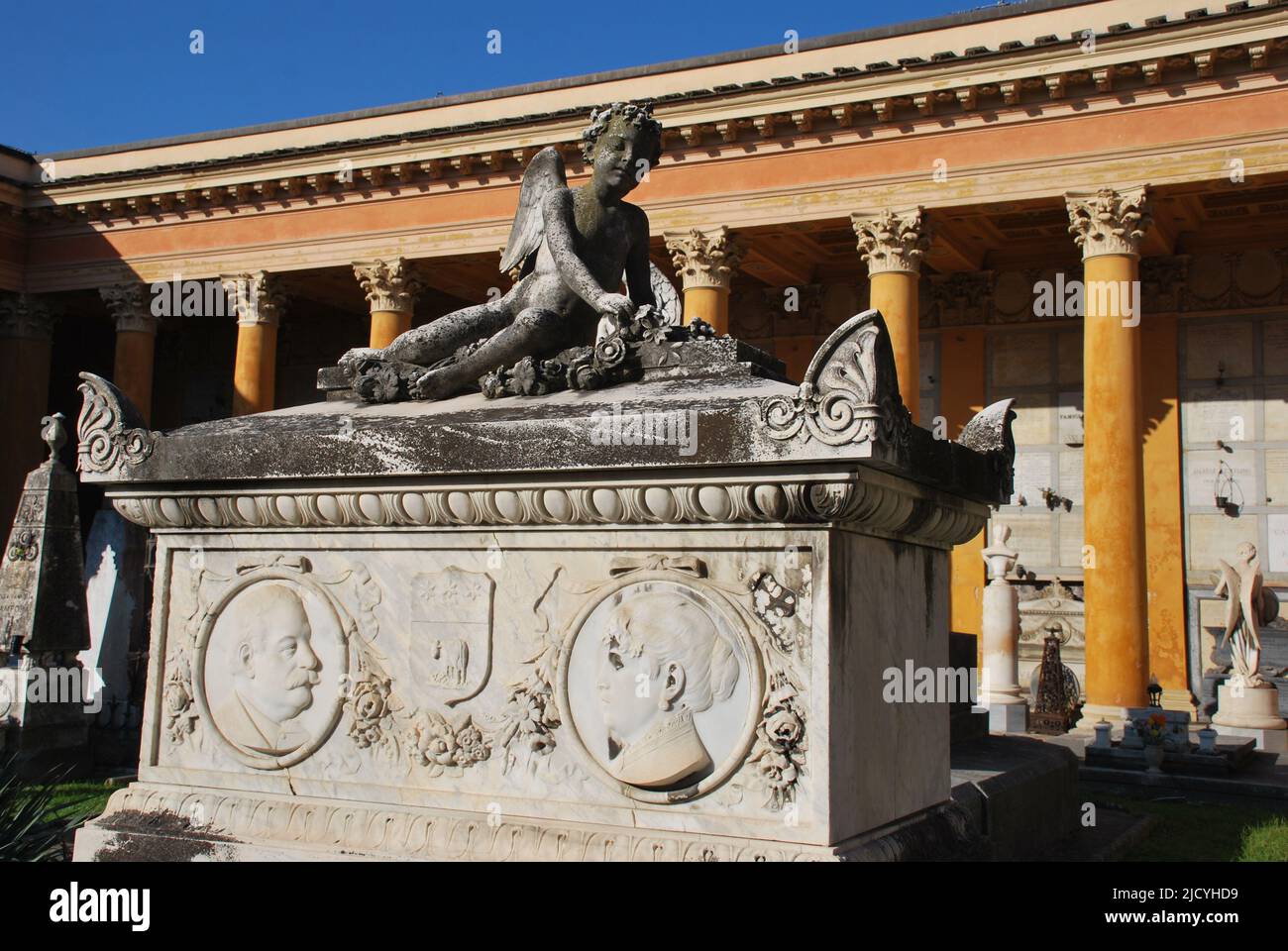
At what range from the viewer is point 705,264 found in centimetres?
2423

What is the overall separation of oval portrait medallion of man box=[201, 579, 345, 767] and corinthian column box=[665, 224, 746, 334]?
19.9 metres

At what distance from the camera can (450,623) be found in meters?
4.07

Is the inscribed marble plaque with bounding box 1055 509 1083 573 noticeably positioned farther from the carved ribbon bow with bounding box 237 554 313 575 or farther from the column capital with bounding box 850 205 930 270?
the carved ribbon bow with bounding box 237 554 313 575

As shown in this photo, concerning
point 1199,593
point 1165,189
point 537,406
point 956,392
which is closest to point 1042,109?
point 1165,189

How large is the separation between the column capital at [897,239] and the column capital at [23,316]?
20333mm

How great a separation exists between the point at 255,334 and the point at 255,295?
96 centimetres

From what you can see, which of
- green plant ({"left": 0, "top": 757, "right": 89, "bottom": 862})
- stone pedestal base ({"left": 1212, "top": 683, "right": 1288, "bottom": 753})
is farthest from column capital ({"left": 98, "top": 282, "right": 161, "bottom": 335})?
green plant ({"left": 0, "top": 757, "right": 89, "bottom": 862})

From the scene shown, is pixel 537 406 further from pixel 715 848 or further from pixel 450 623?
pixel 715 848

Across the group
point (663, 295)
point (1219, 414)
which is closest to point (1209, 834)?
point (663, 295)

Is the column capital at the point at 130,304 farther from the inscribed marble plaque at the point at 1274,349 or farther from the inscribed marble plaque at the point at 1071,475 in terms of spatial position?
the inscribed marble plaque at the point at 1274,349

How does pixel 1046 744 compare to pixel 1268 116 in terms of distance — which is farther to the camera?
pixel 1268 116

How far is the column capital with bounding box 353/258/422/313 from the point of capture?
27.2 metres

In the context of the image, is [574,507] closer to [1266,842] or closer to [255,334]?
[1266,842]

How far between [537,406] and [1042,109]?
65.8 ft
